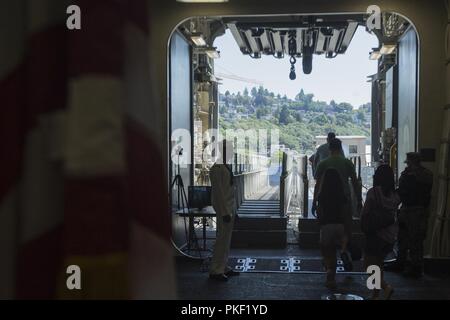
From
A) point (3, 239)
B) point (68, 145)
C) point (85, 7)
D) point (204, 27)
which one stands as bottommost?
point (3, 239)

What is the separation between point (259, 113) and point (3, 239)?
18458 mm

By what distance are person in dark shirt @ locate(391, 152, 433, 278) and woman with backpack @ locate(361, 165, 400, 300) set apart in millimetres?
1536

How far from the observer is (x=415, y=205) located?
7562 mm

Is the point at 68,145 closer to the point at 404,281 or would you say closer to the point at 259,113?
the point at 404,281

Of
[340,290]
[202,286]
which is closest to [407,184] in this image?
[340,290]

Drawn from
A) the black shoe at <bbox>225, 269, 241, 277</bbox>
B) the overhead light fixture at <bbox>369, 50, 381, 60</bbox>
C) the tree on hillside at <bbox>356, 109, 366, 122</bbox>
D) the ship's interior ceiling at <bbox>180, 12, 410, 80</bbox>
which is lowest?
the black shoe at <bbox>225, 269, 241, 277</bbox>

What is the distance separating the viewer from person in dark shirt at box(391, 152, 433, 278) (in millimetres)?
7500

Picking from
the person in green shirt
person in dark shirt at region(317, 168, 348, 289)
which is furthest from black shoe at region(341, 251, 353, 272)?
person in dark shirt at region(317, 168, 348, 289)

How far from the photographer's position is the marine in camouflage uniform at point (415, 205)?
24.6ft

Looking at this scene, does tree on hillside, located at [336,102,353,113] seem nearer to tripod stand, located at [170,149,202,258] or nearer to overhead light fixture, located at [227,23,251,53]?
overhead light fixture, located at [227,23,251,53]

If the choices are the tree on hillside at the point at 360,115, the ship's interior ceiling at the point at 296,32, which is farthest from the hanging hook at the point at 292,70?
the tree on hillside at the point at 360,115

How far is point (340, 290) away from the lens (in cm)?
690

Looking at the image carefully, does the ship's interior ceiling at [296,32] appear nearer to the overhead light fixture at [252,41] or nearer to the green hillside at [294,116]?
the overhead light fixture at [252,41]

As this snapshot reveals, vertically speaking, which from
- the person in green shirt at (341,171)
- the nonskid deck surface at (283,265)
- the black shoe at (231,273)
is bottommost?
the nonskid deck surface at (283,265)
